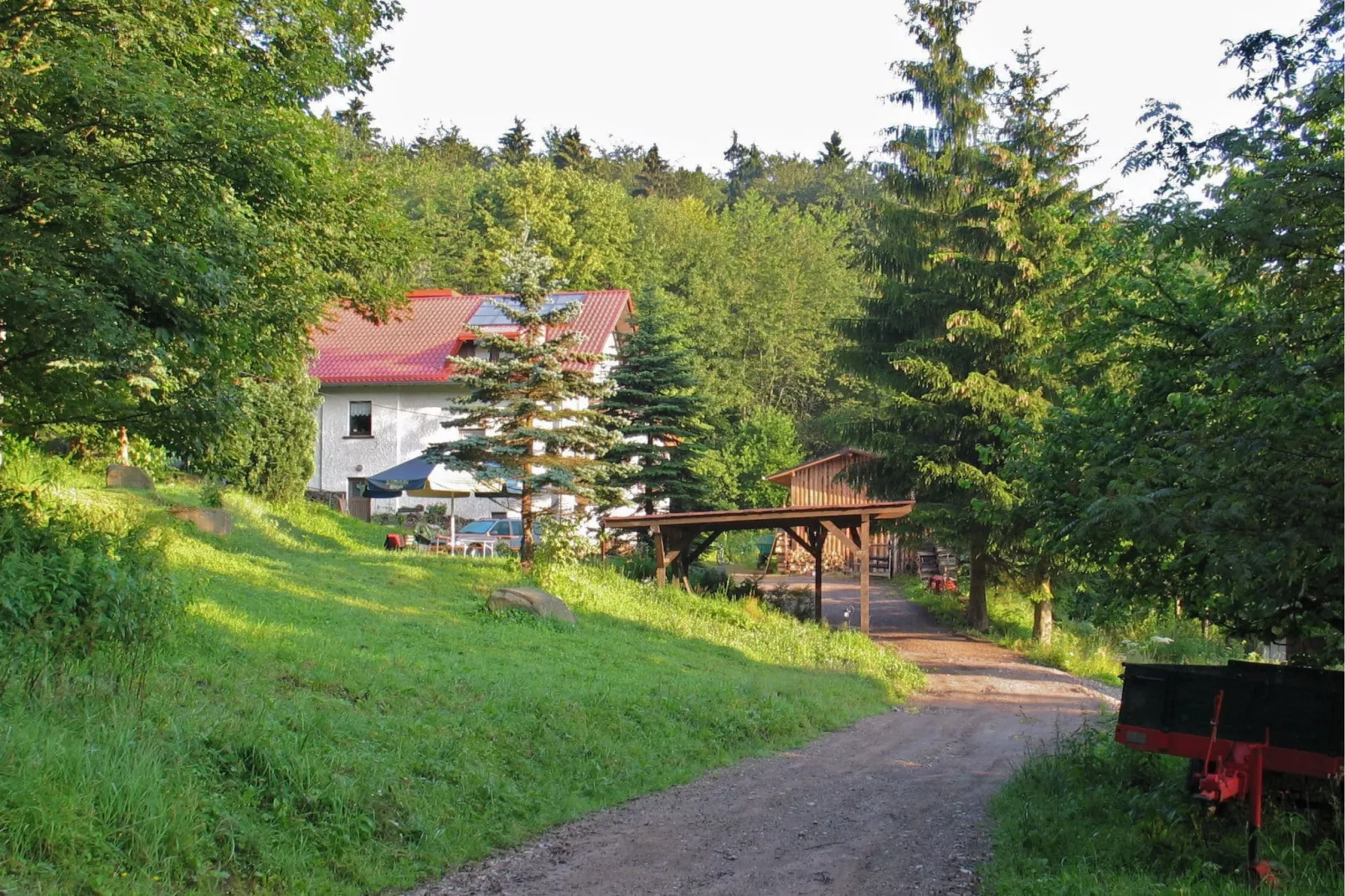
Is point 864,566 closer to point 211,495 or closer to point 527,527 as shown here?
point 527,527

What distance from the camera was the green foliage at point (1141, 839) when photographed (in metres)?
6.52

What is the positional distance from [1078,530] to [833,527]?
55.9 feet

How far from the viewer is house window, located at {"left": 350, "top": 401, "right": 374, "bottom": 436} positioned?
39.8 metres

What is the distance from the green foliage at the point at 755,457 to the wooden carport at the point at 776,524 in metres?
17.9

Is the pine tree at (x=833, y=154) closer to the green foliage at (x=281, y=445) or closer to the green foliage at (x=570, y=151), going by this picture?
the green foliage at (x=570, y=151)

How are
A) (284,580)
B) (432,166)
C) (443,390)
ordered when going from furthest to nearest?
1. (432,166)
2. (443,390)
3. (284,580)

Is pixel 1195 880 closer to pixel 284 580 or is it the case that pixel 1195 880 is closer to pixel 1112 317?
pixel 1112 317

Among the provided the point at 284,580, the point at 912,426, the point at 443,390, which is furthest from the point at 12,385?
the point at 443,390

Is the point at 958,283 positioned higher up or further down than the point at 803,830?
higher up

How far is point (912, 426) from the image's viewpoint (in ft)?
89.4

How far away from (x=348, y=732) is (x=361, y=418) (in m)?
32.6

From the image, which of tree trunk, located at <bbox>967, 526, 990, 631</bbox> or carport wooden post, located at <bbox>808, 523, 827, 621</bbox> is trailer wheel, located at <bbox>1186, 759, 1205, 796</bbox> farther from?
tree trunk, located at <bbox>967, 526, 990, 631</bbox>

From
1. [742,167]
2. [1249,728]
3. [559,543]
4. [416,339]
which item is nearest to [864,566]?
[559,543]

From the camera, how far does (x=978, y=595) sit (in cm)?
2844
